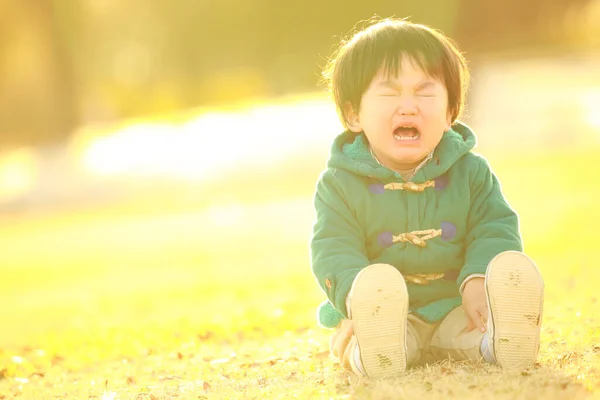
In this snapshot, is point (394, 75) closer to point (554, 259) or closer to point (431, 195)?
point (431, 195)

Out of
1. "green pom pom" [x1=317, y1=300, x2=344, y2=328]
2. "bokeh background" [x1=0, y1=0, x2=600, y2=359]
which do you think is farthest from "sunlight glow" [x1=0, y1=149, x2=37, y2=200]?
"green pom pom" [x1=317, y1=300, x2=344, y2=328]

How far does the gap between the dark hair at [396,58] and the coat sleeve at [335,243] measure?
398mm

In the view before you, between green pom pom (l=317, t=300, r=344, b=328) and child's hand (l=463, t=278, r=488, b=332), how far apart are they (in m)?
0.57

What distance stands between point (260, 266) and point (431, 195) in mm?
5596

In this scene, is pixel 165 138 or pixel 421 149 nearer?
pixel 421 149

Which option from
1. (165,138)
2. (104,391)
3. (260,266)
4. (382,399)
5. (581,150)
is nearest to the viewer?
(382,399)

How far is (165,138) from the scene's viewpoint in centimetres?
1900

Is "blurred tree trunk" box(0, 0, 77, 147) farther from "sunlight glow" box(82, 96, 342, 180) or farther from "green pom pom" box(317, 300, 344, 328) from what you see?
"green pom pom" box(317, 300, 344, 328)

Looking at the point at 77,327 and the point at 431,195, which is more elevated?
the point at 431,195

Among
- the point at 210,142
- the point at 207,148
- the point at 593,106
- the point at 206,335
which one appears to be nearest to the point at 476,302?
the point at 206,335

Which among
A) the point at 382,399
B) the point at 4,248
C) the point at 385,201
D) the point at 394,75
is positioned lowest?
the point at 4,248

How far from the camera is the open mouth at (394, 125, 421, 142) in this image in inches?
142

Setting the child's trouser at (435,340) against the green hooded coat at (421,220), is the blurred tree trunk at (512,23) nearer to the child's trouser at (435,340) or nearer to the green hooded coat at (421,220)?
the green hooded coat at (421,220)

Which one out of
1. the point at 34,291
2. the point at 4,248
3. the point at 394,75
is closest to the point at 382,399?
the point at 394,75
